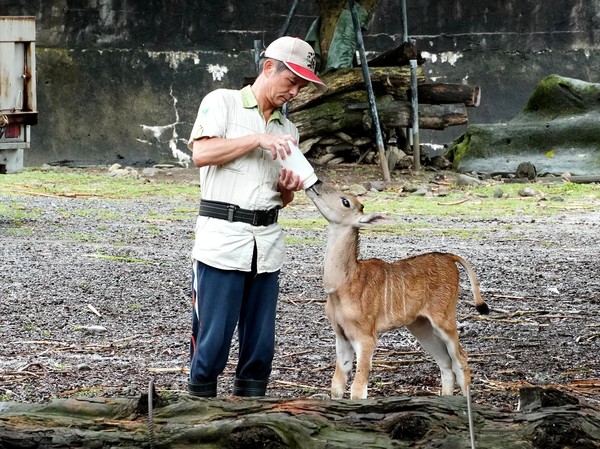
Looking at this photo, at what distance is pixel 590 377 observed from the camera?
7.00 metres

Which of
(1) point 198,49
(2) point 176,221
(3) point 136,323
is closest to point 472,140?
(1) point 198,49

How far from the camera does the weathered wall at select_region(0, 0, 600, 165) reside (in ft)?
72.6

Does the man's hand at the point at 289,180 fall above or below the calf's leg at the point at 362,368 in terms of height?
above

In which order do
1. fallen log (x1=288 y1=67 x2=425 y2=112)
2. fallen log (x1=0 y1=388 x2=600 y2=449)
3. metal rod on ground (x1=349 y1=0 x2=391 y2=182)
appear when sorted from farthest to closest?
fallen log (x1=288 y1=67 x2=425 y2=112) → metal rod on ground (x1=349 y1=0 x2=391 y2=182) → fallen log (x1=0 y1=388 x2=600 y2=449)

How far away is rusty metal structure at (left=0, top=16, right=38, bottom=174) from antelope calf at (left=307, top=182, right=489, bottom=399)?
7937mm

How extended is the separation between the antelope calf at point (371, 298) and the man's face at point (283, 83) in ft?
1.62

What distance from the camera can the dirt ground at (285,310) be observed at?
6949 mm

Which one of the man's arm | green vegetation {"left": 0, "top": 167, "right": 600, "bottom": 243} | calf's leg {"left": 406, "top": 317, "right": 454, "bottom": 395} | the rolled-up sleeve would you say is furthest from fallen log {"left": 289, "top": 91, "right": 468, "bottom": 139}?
the man's arm

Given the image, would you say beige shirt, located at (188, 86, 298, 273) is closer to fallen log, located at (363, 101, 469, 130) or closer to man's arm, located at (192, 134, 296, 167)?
man's arm, located at (192, 134, 296, 167)

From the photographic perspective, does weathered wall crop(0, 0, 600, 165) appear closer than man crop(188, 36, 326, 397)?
No

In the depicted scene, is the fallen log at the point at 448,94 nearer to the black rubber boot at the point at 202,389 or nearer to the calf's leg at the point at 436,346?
the calf's leg at the point at 436,346

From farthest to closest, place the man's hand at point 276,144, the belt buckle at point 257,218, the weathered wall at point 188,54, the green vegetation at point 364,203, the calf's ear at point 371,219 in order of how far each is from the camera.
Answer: the weathered wall at point 188,54 → the green vegetation at point 364,203 → the calf's ear at point 371,219 → the belt buckle at point 257,218 → the man's hand at point 276,144

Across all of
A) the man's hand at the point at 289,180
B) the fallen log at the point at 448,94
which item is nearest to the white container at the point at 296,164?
the man's hand at the point at 289,180

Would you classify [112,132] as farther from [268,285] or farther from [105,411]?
[105,411]
